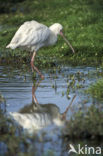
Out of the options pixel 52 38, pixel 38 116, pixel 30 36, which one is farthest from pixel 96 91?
pixel 52 38

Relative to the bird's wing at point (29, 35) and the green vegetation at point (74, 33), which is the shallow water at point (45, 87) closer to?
the bird's wing at point (29, 35)

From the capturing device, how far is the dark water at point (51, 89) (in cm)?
636

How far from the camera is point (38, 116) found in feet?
23.1

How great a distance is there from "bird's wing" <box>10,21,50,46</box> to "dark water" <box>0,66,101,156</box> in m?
0.76

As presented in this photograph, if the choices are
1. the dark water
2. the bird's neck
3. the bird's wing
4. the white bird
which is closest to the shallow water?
the dark water

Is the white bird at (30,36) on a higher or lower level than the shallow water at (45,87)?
higher

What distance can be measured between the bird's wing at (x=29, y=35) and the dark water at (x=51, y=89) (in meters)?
0.76

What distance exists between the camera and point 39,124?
21.4 feet

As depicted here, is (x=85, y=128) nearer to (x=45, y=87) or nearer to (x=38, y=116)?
(x=38, y=116)

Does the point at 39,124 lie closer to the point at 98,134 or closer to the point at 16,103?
the point at 98,134

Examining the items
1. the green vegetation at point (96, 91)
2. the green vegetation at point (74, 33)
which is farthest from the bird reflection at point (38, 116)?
the green vegetation at point (74, 33)

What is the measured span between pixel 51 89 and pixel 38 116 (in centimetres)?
250

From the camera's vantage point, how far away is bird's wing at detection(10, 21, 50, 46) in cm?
1166

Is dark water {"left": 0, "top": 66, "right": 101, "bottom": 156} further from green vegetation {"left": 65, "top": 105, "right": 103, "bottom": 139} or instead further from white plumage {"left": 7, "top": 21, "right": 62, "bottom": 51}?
white plumage {"left": 7, "top": 21, "right": 62, "bottom": 51}
